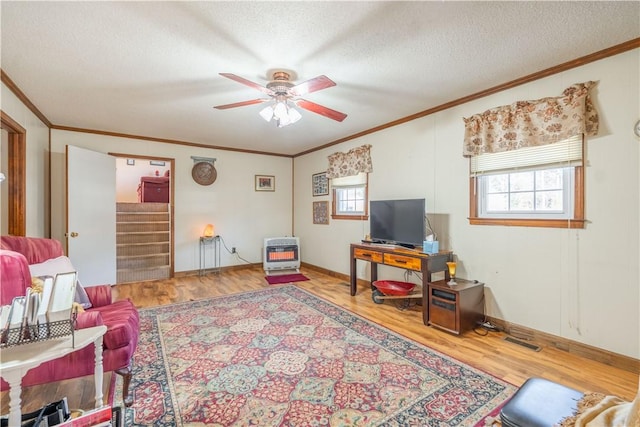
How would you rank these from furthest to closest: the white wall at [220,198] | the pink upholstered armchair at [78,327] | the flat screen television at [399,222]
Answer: the white wall at [220,198] → the flat screen television at [399,222] → the pink upholstered armchair at [78,327]

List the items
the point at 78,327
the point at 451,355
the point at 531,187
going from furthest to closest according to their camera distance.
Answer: the point at 531,187, the point at 451,355, the point at 78,327

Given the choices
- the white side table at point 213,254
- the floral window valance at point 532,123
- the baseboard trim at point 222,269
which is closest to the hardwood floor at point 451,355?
the baseboard trim at point 222,269

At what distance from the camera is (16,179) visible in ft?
9.87

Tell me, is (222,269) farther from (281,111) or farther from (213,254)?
(281,111)

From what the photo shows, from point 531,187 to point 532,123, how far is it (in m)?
0.58

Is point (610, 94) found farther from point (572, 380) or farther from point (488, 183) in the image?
point (572, 380)

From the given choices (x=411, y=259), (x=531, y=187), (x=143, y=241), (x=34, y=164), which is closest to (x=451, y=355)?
(x=411, y=259)

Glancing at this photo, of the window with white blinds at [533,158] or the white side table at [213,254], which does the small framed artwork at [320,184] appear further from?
the window with white blinds at [533,158]

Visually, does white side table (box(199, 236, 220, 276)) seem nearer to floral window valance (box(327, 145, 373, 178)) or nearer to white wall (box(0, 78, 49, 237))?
Result: white wall (box(0, 78, 49, 237))

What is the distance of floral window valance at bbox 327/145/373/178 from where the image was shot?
4.38 metres

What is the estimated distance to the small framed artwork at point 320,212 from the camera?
531cm

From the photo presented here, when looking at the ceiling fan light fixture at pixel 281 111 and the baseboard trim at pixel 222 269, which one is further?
the baseboard trim at pixel 222 269

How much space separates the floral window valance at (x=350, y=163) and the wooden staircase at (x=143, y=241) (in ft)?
10.0

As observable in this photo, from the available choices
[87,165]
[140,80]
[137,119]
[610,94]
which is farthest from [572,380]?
[87,165]
